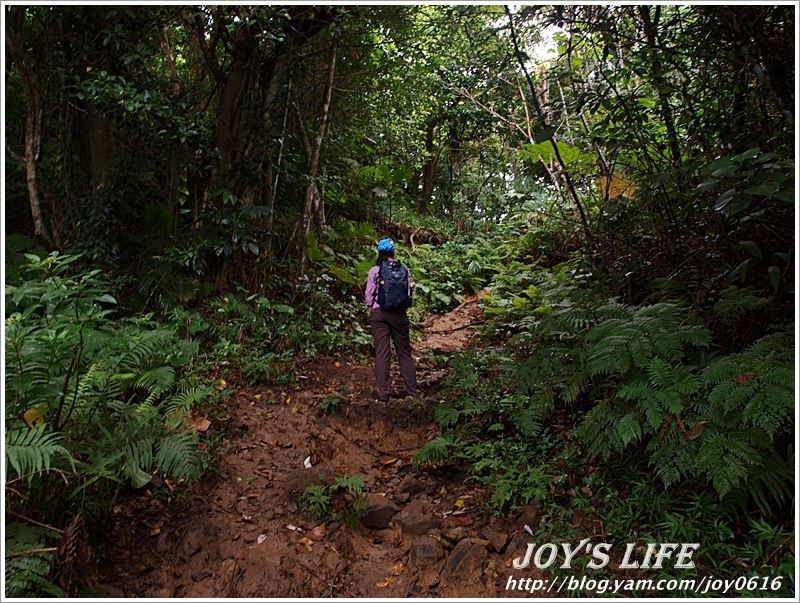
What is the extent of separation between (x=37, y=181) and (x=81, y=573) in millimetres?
5641

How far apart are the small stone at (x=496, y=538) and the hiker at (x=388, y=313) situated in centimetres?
246

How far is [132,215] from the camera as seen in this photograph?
7141 mm

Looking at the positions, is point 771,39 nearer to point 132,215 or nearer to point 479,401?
point 479,401

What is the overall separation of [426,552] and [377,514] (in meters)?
0.54

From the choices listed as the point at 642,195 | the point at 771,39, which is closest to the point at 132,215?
the point at 642,195

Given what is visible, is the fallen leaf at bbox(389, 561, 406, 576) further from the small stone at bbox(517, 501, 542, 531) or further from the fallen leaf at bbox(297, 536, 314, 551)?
the small stone at bbox(517, 501, 542, 531)

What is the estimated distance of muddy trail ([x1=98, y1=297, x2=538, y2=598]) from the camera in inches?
123

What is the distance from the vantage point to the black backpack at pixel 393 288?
233 inches

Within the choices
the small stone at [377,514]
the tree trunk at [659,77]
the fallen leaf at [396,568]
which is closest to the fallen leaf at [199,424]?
the small stone at [377,514]

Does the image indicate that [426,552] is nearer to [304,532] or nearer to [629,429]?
[304,532]

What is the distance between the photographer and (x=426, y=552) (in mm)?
Result: 3332

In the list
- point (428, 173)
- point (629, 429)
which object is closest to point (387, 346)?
point (629, 429)

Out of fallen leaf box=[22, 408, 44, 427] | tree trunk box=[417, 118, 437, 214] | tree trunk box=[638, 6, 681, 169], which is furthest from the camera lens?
tree trunk box=[417, 118, 437, 214]

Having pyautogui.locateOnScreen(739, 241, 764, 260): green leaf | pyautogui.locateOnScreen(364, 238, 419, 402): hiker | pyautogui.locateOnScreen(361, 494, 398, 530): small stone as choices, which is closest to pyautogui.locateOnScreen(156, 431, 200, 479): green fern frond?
pyautogui.locateOnScreen(361, 494, 398, 530): small stone
